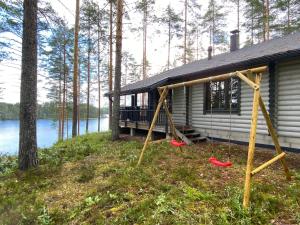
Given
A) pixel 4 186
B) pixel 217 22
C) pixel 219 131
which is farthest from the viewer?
pixel 217 22

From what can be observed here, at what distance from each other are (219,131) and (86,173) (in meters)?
5.57

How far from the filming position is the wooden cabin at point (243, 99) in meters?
6.50

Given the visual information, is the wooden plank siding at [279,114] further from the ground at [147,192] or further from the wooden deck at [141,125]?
the wooden deck at [141,125]

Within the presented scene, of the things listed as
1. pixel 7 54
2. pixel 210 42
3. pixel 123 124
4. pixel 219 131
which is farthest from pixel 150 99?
pixel 210 42

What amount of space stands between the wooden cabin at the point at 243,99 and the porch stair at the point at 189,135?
17 cm

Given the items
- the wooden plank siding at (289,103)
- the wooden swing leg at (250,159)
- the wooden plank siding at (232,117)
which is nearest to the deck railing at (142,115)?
the wooden plank siding at (232,117)

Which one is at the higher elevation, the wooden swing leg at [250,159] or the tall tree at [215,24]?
the tall tree at [215,24]

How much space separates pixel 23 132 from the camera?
6.05 meters

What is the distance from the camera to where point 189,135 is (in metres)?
9.38

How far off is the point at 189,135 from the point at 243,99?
8.56 ft

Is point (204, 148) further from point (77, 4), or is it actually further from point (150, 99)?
point (77, 4)

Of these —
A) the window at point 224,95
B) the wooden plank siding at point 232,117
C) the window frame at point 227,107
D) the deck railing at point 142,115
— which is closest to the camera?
the wooden plank siding at point 232,117

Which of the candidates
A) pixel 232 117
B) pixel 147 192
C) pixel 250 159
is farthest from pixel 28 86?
pixel 232 117

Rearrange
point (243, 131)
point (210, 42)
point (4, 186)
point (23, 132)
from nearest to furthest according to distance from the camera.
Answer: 1. point (4, 186)
2. point (23, 132)
3. point (243, 131)
4. point (210, 42)
